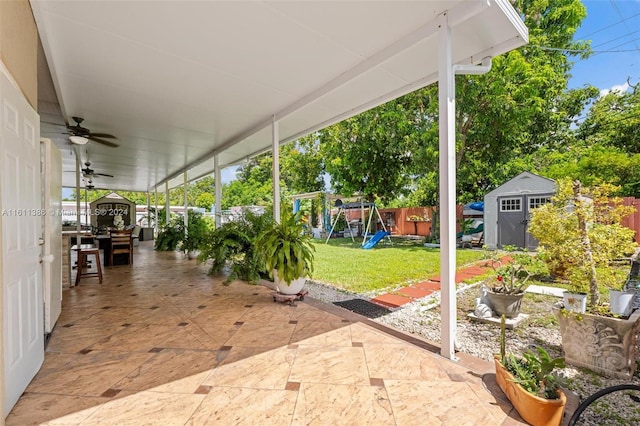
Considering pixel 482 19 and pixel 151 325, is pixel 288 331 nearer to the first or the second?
pixel 151 325

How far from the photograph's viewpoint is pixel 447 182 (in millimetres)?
2363

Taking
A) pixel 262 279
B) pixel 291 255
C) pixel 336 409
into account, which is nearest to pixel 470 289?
pixel 291 255

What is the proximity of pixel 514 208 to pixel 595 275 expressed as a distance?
23.9 feet

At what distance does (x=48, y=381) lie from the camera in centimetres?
211

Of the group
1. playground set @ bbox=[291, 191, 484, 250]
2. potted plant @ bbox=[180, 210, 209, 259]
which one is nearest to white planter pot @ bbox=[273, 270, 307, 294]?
potted plant @ bbox=[180, 210, 209, 259]

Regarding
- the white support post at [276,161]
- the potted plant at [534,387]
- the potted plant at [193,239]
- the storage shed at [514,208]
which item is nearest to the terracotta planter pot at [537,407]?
the potted plant at [534,387]

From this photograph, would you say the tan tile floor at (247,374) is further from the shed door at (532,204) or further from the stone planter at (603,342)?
the shed door at (532,204)

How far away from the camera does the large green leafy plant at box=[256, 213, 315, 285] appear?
3.79 m

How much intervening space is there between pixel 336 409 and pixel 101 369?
1.81 metres

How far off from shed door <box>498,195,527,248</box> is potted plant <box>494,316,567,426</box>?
7840mm

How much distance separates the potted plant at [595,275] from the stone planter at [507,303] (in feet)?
2.60

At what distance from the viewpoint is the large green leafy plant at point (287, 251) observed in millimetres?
3789

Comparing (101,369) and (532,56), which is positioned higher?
(532,56)

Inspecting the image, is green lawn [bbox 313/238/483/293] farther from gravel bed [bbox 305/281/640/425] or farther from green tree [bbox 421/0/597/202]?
green tree [bbox 421/0/597/202]
